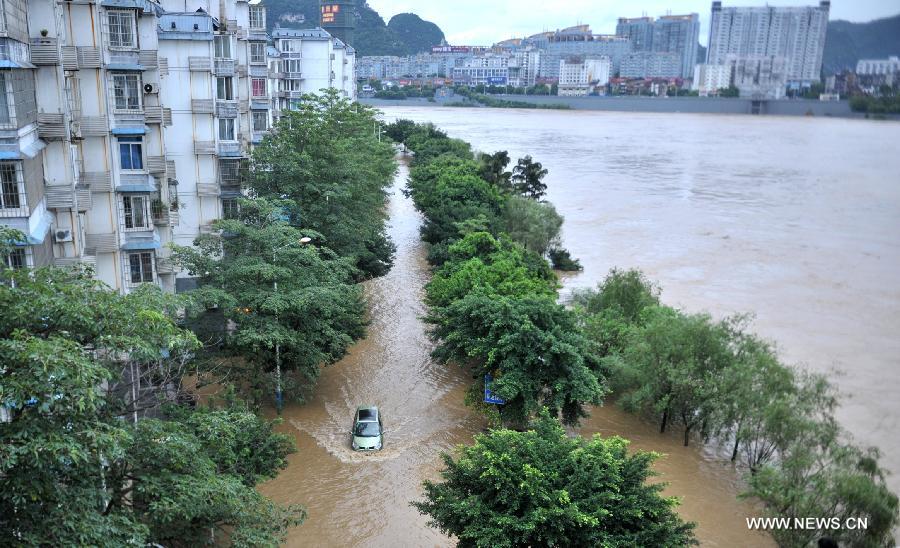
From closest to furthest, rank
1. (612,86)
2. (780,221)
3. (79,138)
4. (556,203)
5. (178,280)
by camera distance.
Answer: (79,138)
(178,280)
(780,221)
(556,203)
(612,86)

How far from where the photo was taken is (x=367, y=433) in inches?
652

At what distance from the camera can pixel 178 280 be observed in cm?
2267

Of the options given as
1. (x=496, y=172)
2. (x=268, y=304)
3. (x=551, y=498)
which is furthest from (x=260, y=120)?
(x=551, y=498)

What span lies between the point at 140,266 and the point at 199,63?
7276 millimetres

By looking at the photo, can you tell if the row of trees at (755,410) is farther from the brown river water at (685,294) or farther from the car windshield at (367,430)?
the car windshield at (367,430)

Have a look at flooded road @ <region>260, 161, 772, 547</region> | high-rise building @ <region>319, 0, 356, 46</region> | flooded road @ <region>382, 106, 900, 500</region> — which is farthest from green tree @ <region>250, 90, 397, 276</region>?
high-rise building @ <region>319, 0, 356, 46</region>

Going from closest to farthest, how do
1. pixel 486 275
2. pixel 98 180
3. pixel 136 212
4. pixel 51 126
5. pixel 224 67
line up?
pixel 51 126 < pixel 98 180 < pixel 136 212 < pixel 486 275 < pixel 224 67

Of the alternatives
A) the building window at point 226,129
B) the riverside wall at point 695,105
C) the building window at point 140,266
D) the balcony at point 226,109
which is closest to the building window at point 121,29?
the building window at point 140,266

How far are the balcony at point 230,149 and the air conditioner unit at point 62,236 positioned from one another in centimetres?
835

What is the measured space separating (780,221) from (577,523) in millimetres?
41963

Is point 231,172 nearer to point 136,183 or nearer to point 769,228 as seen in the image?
point 136,183

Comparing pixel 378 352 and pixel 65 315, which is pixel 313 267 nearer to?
pixel 378 352

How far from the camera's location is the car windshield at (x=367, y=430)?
54.3ft

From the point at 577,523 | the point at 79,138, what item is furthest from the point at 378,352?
the point at 577,523
